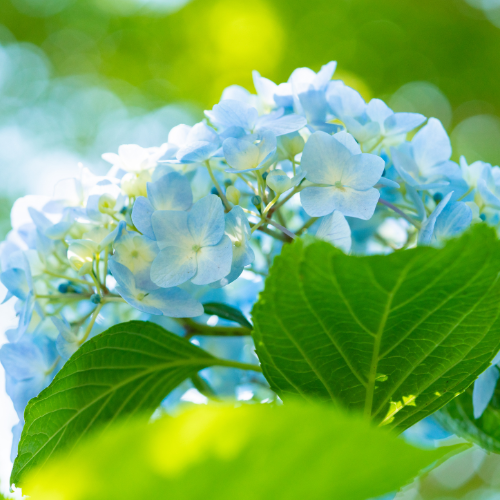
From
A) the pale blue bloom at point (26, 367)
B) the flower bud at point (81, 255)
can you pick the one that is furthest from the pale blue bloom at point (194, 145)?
the pale blue bloom at point (26, 367)

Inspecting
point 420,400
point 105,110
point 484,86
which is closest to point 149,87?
point 105,110

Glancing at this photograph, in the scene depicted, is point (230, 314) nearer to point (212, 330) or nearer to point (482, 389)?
point (212, 330)

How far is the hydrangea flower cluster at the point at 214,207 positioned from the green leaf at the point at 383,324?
69 millimetres

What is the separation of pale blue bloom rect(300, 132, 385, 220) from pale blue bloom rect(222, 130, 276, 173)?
0.03m

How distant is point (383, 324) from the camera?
1.12 ft

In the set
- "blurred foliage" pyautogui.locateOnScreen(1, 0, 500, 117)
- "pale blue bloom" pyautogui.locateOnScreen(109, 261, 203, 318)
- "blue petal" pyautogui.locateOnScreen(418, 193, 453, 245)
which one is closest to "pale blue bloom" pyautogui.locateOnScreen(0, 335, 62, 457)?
"pale blue bloom" pyautogui.locateOnScreen(109, 261, 203, 318)

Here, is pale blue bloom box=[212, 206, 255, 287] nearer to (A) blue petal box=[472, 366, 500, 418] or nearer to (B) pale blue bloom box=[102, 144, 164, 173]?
(B) pale blue bloom box=[102, 144, 164, 173]

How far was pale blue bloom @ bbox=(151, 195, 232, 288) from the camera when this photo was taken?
1.30 feet

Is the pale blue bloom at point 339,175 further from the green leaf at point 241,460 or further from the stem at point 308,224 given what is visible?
the green leaf at point 241,460

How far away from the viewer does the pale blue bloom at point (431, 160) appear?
479 mm

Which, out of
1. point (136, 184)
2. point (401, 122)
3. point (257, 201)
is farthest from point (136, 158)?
point (401, 122)

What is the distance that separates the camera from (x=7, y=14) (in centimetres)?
306

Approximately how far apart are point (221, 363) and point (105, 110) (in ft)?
9.57

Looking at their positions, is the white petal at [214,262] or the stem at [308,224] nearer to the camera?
the white petal at [214,262]
